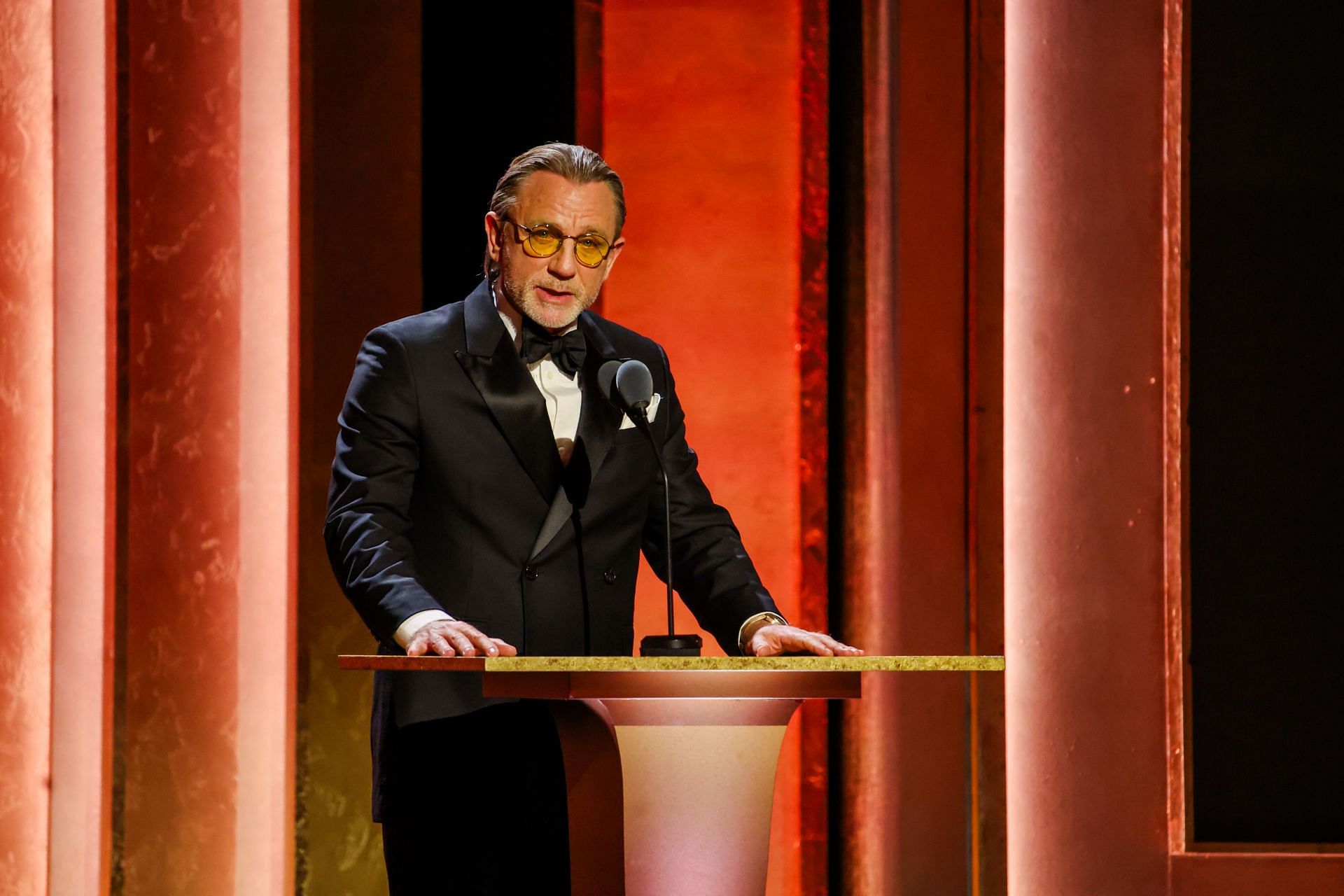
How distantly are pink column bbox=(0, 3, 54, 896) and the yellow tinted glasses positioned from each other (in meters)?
1.47

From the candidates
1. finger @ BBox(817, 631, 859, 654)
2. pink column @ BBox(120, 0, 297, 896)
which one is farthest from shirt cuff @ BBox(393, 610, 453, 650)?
pink column @ BBox(120, 0, 297, 896)

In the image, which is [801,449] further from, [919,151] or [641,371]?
[641,371]

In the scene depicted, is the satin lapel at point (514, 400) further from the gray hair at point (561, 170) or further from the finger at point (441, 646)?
the finger at point (441, 646)

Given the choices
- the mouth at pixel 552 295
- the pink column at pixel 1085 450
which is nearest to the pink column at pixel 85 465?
the mouth at pixel 552 295

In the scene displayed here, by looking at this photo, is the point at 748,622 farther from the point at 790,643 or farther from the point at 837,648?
the point at 837,648

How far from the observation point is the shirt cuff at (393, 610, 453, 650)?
1.62 metres

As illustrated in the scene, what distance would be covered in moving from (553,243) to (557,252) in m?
0.01

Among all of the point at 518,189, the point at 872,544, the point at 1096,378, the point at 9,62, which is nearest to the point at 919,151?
the point at 1096,378

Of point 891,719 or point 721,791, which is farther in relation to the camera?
point 891,719

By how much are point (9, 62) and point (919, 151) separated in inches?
74.0

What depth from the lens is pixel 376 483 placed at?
1832 millimetres

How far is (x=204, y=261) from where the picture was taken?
2947mm

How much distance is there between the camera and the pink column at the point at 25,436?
2.91m

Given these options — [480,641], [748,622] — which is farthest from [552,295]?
[480,641]
